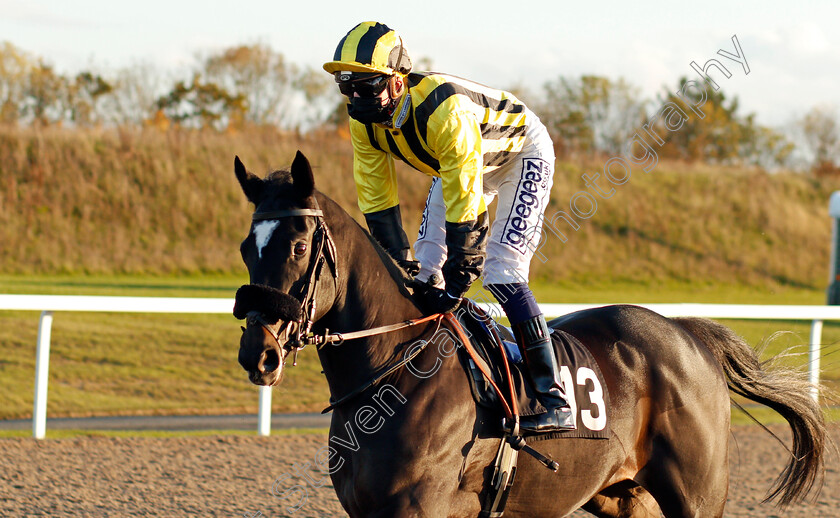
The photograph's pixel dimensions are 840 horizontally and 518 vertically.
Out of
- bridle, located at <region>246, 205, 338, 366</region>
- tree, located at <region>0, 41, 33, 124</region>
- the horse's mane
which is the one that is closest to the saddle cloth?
the horse's mane

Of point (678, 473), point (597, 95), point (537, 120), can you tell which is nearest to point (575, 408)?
point (678, 473)

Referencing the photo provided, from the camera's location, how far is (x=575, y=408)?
3023mm

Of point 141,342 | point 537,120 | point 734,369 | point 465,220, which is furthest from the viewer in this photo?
point 141,342

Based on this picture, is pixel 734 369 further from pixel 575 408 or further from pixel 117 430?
pixel 117 430

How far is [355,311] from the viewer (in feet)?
8.76

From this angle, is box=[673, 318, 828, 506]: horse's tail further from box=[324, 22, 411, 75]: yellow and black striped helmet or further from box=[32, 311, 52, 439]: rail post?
box=[32, 311, 52, 439]: rail post

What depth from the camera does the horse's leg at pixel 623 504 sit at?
3434 millimetres

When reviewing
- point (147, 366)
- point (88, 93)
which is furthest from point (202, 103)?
point (147, 366)

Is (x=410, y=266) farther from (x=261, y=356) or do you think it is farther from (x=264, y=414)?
(x=264, y=414)

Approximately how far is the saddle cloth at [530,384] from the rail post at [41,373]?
3624mm

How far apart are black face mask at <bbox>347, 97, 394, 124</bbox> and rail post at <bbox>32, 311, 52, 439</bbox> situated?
3576mm

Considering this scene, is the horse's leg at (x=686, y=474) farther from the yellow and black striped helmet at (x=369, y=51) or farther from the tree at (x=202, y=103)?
the tree at (x=202, y=103)

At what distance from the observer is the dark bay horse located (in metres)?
2.42

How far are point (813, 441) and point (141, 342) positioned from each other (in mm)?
7336
